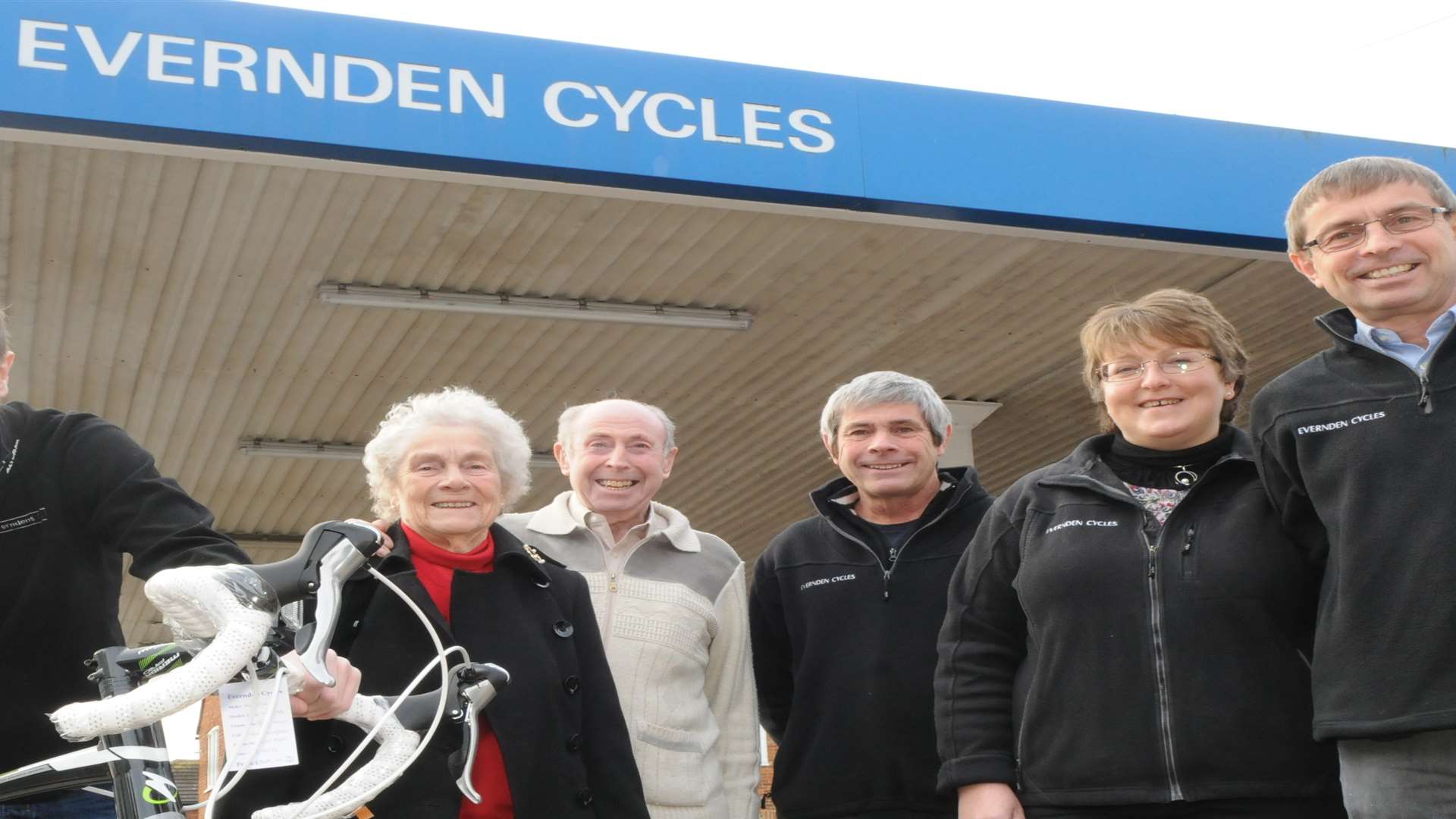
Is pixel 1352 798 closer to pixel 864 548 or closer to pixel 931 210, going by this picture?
pixel 864 548

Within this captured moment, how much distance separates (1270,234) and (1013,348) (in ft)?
8.47

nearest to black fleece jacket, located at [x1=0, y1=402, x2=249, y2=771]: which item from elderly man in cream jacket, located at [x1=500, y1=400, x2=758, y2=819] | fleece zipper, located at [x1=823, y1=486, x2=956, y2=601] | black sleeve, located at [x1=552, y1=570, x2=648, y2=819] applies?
black sleeve, located at [x1=552, y1=570, x2=648, y2=819]

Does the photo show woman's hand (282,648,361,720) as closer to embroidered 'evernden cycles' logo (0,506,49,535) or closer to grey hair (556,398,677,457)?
embroidered 'evernden cycles' logo (0,506,49,535)

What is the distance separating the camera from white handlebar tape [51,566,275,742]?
5.35ft

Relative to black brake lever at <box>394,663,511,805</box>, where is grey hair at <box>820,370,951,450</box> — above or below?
above

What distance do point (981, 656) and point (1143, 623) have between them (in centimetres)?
→ 45

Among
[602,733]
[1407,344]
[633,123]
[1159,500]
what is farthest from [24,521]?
[633,123]

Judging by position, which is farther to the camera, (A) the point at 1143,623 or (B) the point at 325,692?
(A) the point at 1143,623

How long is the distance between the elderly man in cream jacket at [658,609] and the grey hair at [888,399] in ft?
1.53

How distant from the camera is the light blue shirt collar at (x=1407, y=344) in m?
2.64

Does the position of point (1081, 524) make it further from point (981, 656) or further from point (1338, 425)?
point (1338, 425)

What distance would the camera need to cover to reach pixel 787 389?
34.1ft

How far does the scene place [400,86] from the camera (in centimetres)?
607

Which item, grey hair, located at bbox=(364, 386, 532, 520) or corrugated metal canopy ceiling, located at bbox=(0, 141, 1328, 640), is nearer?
grey hair, located at bbox=(364, 386, 532, 520)
